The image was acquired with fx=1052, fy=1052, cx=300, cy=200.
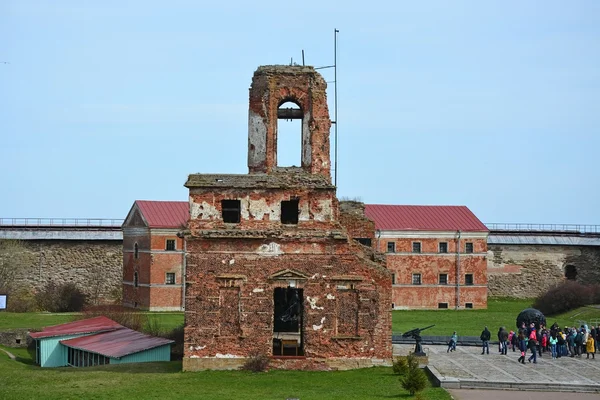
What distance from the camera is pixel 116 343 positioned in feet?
130

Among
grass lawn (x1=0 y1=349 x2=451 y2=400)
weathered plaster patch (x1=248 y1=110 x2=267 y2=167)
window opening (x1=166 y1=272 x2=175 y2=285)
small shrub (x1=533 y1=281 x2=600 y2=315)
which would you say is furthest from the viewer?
window opening (x1=166 y1=272 x2=175 y2=285)

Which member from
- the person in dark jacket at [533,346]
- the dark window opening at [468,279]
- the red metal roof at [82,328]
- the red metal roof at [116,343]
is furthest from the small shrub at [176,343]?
the dark window opening at [468,279]

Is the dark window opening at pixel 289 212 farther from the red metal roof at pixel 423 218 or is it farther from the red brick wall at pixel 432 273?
the red brick wall at pixel 432 273

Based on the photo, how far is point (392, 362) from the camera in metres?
33.8

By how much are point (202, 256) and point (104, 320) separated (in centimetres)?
1388

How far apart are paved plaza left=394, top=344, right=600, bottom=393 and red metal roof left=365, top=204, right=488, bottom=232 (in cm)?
2604

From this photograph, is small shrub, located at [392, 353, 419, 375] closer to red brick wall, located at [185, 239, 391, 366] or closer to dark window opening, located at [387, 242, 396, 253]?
red brick wall, located at [185, 239, 391, 366]

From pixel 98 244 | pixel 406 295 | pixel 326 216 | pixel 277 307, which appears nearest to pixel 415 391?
pixel 326 216

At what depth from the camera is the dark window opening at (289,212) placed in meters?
35.3

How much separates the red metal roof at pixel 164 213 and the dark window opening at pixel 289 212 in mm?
26578

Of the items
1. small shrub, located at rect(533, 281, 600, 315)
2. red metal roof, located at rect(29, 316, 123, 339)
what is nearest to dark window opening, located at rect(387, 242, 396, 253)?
small shrub, located at rect(533, 281, 600, 315)

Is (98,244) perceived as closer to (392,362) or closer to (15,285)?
(15,285)

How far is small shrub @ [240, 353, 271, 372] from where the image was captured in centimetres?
3300

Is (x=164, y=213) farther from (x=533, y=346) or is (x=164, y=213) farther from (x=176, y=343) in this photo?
(x=533, y=346)
